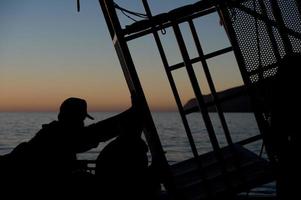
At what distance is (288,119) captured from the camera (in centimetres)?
483

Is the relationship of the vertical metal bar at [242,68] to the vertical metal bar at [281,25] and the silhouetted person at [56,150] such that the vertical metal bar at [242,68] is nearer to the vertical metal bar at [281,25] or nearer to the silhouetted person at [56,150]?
the vertical metal bar at [281,25]

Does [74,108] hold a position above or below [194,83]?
above

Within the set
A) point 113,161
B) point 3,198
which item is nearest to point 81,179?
point 113,161

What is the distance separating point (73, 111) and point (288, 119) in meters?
2.76

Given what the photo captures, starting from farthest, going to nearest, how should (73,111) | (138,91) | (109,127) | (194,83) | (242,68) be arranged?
(242,68)
(194,83)
(138,91)
(73,111)
(109,127)

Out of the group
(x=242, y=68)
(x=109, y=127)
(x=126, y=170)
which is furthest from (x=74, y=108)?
(x=242, y=68)

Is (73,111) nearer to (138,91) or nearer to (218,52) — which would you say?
(138,91)

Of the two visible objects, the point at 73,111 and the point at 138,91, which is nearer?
the point at 73,111

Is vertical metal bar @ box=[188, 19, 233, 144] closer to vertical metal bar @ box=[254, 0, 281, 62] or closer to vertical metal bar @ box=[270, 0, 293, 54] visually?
vertical metal bar @ box=[254, 0, 281, 62]

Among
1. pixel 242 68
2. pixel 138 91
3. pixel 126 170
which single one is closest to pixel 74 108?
pixel 138 91

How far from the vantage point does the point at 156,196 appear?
15.8ft

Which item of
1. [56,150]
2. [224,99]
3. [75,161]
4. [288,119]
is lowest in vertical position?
[288,119]

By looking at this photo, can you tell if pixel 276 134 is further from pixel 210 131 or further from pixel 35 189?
pixel 35 189

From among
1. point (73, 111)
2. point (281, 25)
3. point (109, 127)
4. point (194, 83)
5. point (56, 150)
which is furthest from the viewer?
point (281, 25)
